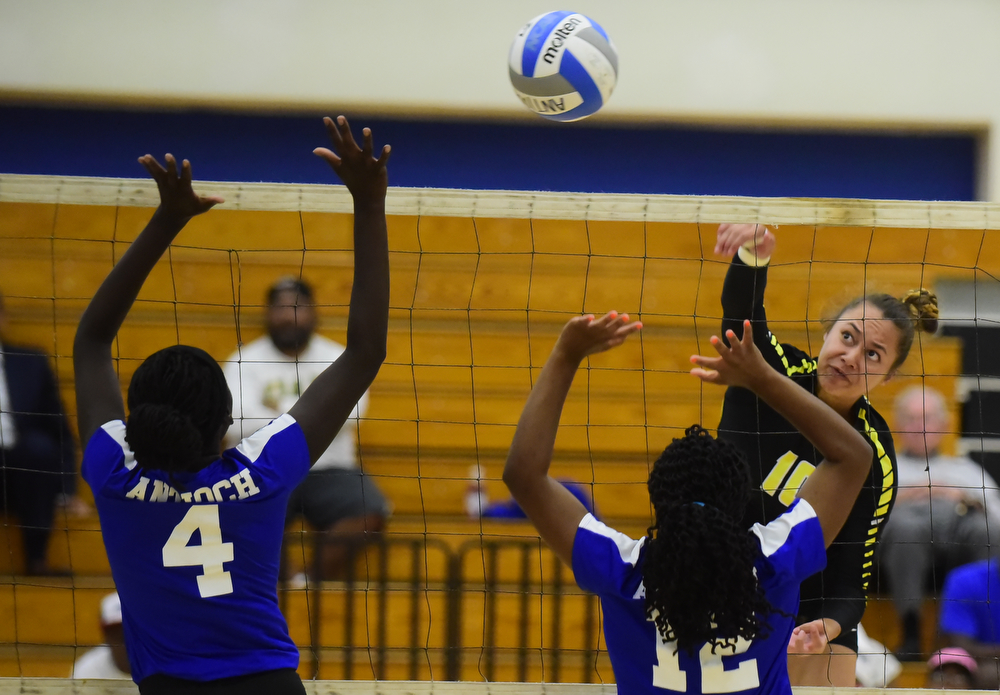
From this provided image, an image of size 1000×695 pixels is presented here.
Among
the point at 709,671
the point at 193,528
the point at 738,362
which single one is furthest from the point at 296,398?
the point at 709,671

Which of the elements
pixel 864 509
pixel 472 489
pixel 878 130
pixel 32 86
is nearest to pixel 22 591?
pixel 472 489

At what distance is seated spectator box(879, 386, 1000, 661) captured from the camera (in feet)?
16.9

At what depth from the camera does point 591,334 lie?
204 cm

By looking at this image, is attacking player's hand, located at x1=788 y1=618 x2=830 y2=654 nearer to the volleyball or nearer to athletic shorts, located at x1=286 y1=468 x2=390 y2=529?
the volleyball

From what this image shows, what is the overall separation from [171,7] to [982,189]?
5606 mm

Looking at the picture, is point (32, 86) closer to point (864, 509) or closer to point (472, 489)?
point (472, 489)

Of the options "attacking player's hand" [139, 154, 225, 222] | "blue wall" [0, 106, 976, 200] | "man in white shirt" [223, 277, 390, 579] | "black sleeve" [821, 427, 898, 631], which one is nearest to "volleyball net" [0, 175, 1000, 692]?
"man in white shirt" [223, 277, 390, 579]

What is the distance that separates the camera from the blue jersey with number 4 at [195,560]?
6.48 feet

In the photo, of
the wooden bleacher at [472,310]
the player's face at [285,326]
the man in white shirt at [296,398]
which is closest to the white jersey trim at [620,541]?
the man in white shirt at [296,398]

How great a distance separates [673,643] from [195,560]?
0.98 m

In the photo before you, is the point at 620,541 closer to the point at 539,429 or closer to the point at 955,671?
the point at 539,429

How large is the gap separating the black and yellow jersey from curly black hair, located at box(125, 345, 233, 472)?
5.58ft

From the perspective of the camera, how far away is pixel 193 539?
1.97 metres

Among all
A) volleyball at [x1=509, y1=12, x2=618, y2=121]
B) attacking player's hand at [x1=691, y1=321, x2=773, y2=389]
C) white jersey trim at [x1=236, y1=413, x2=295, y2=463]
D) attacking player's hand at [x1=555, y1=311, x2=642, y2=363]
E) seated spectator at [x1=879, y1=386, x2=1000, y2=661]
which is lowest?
seated spectator at [x1=879, y1=386, x2=1000, y2=661]
